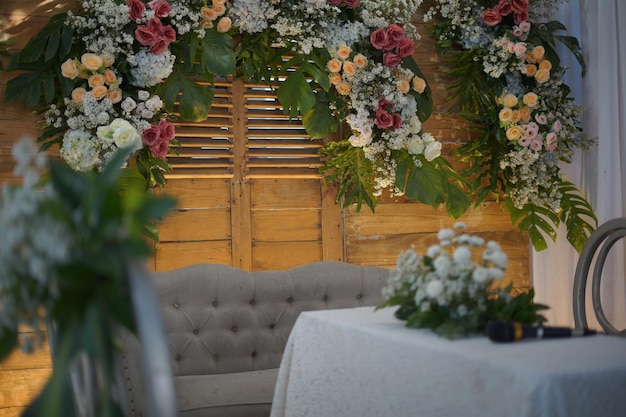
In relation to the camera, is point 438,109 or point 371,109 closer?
point 371,109

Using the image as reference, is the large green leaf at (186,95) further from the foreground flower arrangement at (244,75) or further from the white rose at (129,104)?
the white rose at (129,104)

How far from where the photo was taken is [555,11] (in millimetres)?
4469

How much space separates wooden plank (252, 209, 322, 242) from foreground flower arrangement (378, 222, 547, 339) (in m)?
2.09

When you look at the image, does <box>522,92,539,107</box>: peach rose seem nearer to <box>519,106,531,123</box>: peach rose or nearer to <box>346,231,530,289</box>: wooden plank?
<box>519,106,531,123</box>: peach rose

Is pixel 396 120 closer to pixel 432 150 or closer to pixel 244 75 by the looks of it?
pixel 432 150

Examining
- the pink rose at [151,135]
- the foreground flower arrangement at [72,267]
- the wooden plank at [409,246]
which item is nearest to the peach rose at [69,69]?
the pink rose at [151,135]

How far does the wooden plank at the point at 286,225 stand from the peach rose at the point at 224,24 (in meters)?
0.92

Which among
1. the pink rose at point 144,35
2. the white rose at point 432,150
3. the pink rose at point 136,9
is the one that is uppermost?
the pink rose at point 136,9

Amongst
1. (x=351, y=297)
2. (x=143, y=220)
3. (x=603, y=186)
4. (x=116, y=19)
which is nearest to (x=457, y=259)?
(x=143, y=220)

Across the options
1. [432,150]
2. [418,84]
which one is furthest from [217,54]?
[432,150]

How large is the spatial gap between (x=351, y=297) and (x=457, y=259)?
6.28 ft

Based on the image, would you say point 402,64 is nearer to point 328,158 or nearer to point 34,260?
point 328,158

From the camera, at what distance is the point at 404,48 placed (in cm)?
388

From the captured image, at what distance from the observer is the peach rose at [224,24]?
3607 mm
